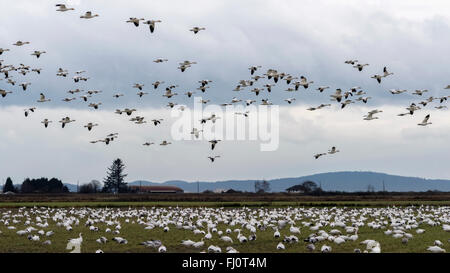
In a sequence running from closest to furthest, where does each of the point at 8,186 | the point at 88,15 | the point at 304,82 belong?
1. the point at 88,15
2. the point at 304,82
3. the point at 8,186

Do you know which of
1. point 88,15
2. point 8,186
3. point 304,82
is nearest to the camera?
point 88,15

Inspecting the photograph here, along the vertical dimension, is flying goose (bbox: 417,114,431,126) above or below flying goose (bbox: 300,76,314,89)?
below

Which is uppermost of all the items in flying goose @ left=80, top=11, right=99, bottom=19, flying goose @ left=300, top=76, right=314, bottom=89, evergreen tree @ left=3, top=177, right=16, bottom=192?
flying goose @ left=80, top=11, right=99, bottom=19

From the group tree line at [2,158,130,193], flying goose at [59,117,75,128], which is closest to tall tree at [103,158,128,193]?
tree line at [2,158,130,193]

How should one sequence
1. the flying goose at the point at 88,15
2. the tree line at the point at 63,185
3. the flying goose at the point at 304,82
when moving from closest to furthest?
the flying goose at the point at 88,15 → the flying goose at the point at 304,82 → the tree line at the point at 63,185

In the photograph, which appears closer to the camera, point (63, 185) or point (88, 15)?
point (88, 15)

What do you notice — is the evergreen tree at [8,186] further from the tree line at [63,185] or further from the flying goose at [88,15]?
the flying goose at [88,15]

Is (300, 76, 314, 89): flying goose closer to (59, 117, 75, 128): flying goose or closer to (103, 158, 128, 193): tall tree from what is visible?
(59, 117, 75, 128): flying goose

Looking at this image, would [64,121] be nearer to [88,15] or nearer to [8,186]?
[88,15]

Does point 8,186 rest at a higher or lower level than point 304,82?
lower

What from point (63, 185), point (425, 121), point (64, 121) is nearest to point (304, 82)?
point (425, 121)

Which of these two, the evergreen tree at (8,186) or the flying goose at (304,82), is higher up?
the flying goose at (304,82)

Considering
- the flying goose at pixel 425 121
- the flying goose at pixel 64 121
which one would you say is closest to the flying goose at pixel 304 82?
the flying goose at pixel 425 121
